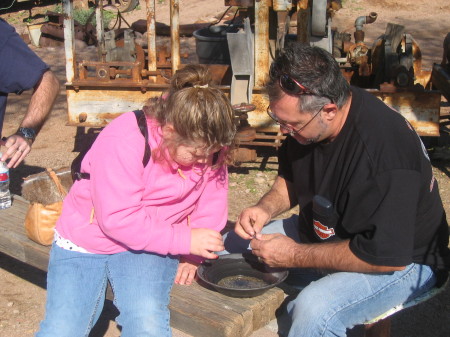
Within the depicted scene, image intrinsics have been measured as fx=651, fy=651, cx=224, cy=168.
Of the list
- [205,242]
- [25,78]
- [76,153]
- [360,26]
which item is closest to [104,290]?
[205,242]

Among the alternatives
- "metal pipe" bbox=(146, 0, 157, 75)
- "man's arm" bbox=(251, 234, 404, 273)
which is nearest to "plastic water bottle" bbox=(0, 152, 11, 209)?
"man's arm" bbox=(251, 234, 404, 273)

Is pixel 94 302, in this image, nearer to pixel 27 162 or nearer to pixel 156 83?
pixel 156 83

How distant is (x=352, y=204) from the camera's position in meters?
2.72

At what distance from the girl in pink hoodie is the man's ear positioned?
39 centimetres

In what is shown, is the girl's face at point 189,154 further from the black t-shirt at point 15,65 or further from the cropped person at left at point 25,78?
the black t-shirt at point 15,65

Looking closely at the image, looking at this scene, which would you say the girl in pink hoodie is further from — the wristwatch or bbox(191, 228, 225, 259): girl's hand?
the wristwatch

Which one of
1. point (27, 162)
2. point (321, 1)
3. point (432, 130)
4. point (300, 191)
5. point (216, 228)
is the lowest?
point (27, 162)

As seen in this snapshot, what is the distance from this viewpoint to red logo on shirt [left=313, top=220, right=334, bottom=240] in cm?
293

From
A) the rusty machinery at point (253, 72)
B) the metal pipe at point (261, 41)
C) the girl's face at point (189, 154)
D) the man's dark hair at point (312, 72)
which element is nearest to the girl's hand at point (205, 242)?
the girl's face at point (189, 154)

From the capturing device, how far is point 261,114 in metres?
6.25

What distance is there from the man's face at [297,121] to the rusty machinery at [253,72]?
2847 millimetres

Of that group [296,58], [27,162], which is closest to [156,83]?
[27,162]

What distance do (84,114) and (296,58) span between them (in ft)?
13.4

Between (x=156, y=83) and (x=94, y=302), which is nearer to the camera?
(x=94, y=302)
